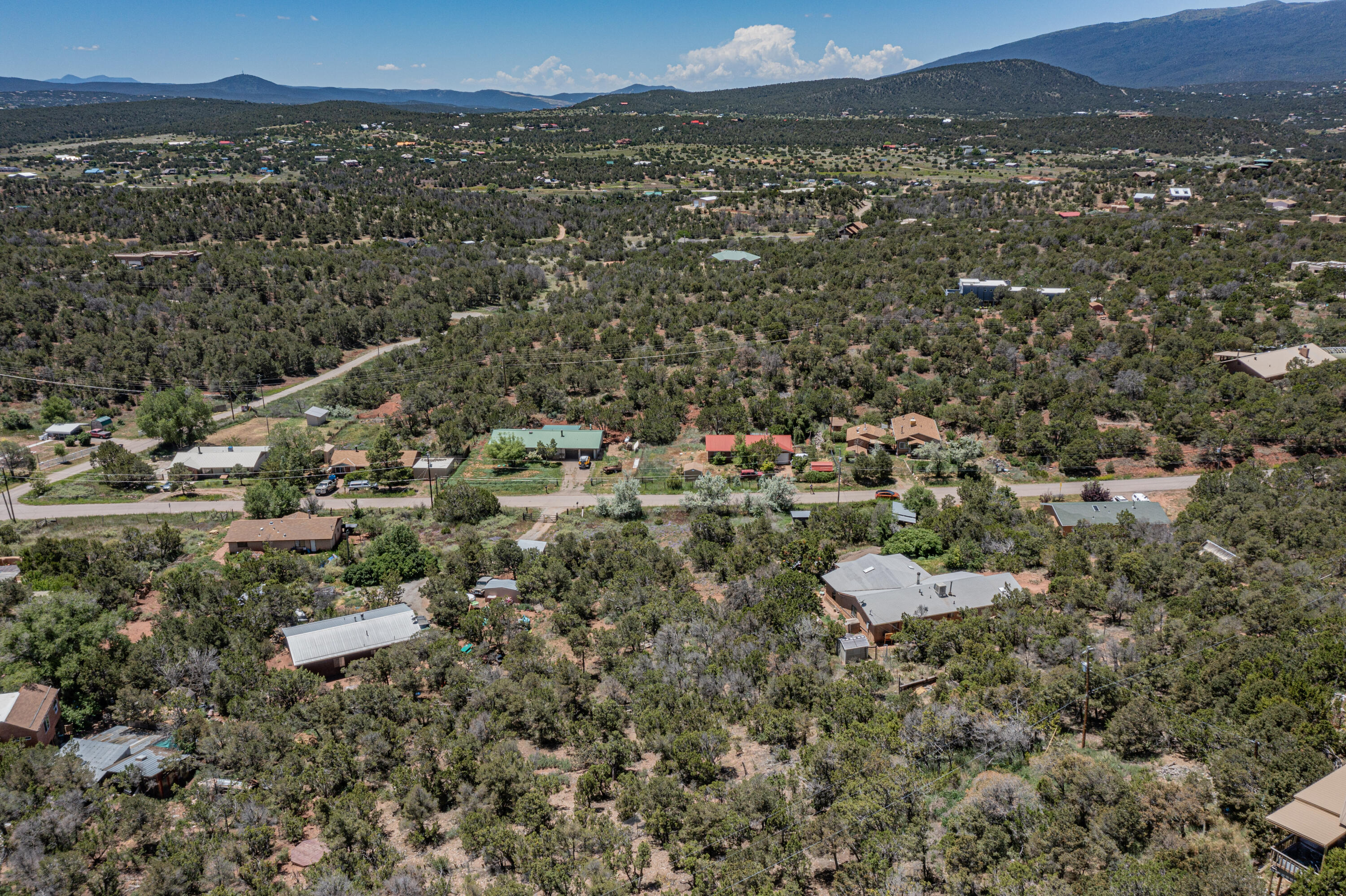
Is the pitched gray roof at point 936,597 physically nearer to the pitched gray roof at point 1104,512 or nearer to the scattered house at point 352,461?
the pitched gray roof at point 1104,512

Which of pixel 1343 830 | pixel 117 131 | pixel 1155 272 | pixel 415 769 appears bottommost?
pixel 415 769

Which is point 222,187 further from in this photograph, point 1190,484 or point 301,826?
point 1190,484

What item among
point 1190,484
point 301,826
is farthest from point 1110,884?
point 1190,484

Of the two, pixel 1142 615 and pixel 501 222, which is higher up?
pixel 501 222

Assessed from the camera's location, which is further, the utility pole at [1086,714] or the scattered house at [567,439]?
the scattered house at [567,439]

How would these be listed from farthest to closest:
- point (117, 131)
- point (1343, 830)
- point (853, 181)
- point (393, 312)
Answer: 1. point (117, 131)
2. point (853, 181)
3. point (393, 312)
4. point (1343, 830)

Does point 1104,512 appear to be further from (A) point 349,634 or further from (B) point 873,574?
(A) point 349,634

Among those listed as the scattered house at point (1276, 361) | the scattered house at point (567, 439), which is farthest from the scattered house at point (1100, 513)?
the scattered house at point (567, 439)
